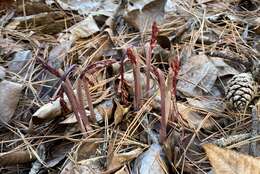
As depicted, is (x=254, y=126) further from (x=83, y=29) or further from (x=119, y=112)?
(x=83, y=29)

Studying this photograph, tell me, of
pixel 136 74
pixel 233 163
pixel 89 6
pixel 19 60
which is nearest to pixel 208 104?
pixel 136 74

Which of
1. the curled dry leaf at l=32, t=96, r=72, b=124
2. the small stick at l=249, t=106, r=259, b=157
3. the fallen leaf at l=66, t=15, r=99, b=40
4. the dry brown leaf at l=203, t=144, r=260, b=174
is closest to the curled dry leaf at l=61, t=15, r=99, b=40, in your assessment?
the fallen leaf at l=66, t=15, r=99, b=40

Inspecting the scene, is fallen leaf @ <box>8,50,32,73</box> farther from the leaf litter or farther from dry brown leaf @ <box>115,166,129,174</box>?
dry brown leaf @ <box>115,166,129,174</box>

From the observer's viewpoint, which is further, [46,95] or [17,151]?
[46,95]

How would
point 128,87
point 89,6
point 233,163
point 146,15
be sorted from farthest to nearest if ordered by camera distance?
point 89,6, point 146,15, point 128,87, point 233,163

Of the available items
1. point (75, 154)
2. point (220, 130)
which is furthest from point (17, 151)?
point (220, 130)

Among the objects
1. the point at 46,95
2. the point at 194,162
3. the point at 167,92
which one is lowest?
the point at 194,162

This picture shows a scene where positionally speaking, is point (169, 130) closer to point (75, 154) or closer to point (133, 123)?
point (133, 123)
